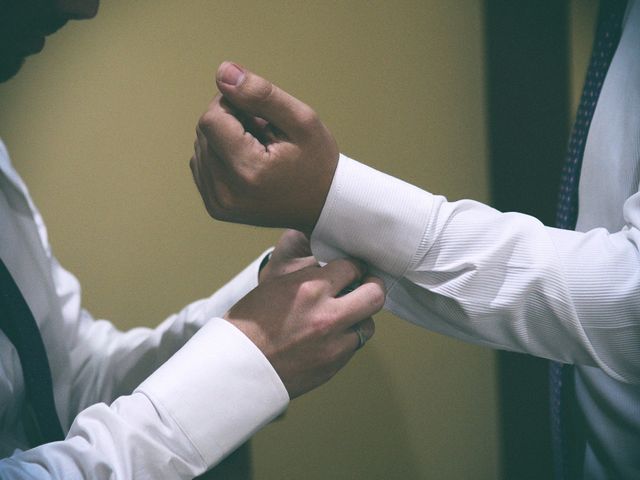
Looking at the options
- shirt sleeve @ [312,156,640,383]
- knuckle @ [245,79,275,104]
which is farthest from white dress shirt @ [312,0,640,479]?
knuckle @ [245,79,275,104]

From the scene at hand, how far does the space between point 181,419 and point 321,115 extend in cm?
65

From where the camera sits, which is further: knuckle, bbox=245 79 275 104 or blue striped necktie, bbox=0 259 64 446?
blue striped necktie, bbox=0 259 64 446

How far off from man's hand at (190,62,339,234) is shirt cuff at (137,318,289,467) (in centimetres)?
14

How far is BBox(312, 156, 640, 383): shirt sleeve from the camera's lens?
54cm

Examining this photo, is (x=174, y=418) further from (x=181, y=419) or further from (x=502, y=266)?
(x=502, y=266)

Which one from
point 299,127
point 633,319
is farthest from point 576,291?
point 299,127

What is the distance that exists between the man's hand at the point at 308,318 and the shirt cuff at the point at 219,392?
0.02 metres

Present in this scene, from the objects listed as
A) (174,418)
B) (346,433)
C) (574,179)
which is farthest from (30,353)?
(574,179)

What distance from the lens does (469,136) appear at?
1028 mm

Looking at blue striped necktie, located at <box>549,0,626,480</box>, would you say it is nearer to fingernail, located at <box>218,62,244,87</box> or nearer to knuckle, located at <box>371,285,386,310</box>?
knuckle, located at <box>371,285,386,310</box>

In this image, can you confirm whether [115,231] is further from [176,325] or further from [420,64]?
[420,64]

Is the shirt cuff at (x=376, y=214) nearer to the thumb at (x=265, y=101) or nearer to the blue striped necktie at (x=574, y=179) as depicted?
the thumb at (x=265, y=101)

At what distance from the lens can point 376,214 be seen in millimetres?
576

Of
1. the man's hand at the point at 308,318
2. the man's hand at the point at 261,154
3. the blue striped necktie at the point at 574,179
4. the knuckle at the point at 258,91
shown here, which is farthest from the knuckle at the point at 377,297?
the blue striped necktie at the point at 574,179
